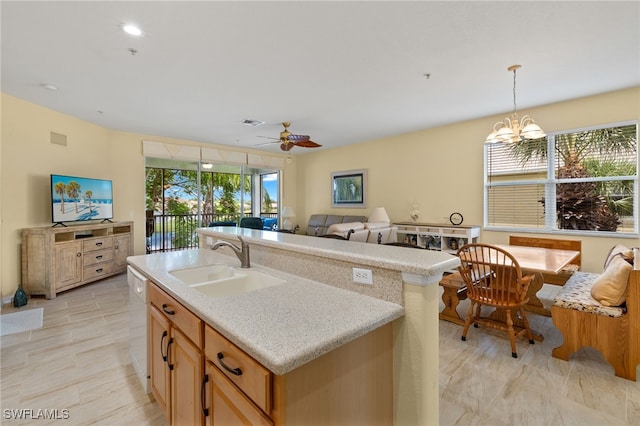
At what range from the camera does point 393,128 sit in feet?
18.1

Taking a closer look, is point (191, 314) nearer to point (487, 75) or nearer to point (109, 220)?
point (487, 75)

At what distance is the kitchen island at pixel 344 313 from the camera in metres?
0.95

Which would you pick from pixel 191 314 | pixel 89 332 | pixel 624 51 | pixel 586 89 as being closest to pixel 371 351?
pixel 191 314

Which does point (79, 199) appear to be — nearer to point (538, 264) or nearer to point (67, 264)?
point (67, 264)

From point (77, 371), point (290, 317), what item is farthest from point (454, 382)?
point (77, 371)

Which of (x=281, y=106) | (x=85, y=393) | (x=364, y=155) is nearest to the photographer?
(x=85, y=393)

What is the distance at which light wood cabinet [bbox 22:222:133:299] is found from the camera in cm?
390

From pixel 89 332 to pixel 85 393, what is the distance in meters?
1.15

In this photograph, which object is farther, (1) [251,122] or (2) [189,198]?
(2) [189,198]

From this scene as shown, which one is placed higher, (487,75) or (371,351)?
(487,75)

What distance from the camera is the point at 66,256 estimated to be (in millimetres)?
4090

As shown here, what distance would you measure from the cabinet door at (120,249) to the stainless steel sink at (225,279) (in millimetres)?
3846

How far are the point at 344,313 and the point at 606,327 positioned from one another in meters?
2.39

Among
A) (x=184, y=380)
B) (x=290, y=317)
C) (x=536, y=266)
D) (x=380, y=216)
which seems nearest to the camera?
(x=290, y=317)
